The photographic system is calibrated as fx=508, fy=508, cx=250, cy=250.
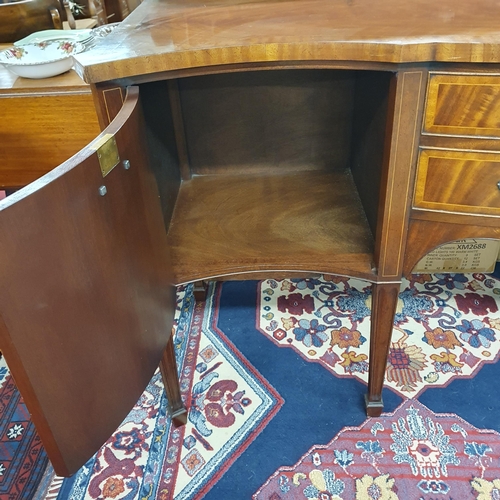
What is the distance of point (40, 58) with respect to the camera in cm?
109

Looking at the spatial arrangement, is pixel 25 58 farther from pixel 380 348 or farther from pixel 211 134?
pixel 380 348

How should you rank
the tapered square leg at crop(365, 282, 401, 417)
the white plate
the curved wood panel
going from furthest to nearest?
1. the white plate
2. the tapered square leg at crop(365, 282, 401, 417)
3. the curved wood panel

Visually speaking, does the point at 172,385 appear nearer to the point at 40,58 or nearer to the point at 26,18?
the point at 40,58

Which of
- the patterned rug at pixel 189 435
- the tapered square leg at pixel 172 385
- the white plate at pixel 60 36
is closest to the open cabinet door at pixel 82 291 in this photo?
the tapered square leg at pixel 172 385

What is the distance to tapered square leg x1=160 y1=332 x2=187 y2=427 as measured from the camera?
0.98 meters

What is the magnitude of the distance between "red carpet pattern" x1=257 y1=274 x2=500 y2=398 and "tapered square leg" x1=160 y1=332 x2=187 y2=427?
1.00 ft

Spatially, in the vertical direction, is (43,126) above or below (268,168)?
above

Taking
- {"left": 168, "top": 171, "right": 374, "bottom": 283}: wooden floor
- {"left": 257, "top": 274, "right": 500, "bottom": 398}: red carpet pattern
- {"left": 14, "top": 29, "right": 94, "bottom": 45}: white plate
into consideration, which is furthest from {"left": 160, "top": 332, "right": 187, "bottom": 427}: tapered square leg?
{"left": 14, "top": 29, "right": 94, "bottom": 45}: white plate

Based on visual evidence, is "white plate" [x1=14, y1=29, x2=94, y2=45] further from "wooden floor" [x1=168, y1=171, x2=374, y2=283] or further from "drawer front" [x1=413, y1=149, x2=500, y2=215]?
"drawer front" [x1=413, y1=149, x2=500, y2=215]

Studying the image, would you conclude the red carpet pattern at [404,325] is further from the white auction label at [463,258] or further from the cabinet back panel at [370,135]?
the cabinet back panel at [370,135]

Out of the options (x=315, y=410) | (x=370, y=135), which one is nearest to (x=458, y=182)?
(x=370, y=135)

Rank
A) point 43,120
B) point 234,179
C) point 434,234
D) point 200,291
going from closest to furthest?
point 434,234
point 43,120
point 234,179
point 200,291

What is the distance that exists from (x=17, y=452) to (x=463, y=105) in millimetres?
1028

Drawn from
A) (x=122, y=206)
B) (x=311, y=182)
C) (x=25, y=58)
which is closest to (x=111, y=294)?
(x=122, y=206)
